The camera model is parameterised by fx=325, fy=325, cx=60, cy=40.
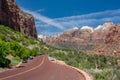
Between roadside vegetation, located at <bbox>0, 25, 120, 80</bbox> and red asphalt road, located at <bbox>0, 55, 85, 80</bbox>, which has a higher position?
roadside vegetation, located at <bbox>0, 25, 120, 80</bbox>

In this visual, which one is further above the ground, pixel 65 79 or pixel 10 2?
pixel 10 2

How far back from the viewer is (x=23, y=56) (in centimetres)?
7425

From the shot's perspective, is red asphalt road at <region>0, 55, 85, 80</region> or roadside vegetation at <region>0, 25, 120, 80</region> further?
roadside vegetation at <region>0, 25, 120, 80</region>

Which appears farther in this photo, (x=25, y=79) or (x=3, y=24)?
(x=3, y=24)

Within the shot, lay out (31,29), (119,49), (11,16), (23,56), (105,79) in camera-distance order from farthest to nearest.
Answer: (31,29), (119,49), (11,16), (23,56), (105,79)

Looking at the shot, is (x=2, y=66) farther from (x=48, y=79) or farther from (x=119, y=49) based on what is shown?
(x=119, y=49)

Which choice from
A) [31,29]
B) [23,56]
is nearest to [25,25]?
[31,29]

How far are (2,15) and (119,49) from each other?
78.5m

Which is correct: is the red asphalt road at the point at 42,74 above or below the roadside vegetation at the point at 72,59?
below

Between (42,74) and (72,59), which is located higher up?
(72,59)

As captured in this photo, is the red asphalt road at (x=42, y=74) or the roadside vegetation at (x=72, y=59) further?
the roadside vegetation at (x=72, y=59)

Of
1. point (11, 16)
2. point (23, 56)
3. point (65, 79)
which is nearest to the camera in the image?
point (65, 79)

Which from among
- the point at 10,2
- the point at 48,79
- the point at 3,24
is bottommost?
the point at 48,79

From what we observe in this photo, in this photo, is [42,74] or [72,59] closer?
[42,74]
